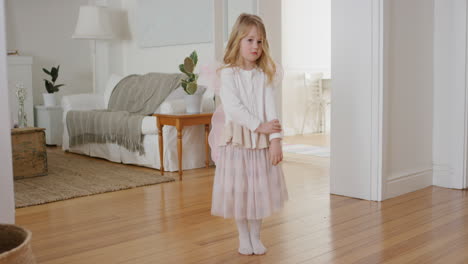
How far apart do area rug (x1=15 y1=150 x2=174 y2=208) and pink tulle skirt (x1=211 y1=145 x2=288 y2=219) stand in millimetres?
1645

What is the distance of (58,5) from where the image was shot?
273 inches

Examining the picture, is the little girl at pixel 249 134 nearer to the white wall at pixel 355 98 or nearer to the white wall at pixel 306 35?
the white wall at pixel 355 98

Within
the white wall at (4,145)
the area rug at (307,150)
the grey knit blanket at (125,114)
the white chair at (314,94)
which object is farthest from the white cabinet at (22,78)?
the white wall at (4,145)

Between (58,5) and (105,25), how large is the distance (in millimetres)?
1294

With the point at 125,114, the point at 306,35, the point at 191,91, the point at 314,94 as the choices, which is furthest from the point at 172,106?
the point at 306,35

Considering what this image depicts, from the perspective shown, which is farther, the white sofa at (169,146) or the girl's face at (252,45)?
the white sofa at (169,146)

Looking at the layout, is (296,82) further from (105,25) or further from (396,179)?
(396,179)

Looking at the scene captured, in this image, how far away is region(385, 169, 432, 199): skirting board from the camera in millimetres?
3332

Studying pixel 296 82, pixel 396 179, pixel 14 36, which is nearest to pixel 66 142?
pixel 14 36

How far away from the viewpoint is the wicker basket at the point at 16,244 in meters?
1.15

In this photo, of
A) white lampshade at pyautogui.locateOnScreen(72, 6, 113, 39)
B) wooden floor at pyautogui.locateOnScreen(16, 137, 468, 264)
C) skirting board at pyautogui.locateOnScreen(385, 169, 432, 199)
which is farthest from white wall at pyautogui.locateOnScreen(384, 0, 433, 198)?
white lampshade at pyautogui.locateOnScreen(72, 6, 113, 39)

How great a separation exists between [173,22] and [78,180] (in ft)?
7.25

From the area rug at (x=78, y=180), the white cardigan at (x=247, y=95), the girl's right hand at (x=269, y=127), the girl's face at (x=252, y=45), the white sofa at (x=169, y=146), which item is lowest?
the area rug at (x=78, y=180)

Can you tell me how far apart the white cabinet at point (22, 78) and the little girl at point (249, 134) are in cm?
468
